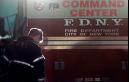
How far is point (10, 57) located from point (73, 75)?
3.81ft

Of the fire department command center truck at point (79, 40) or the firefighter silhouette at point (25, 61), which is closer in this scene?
the firefighter silhouette at point (25, 61)

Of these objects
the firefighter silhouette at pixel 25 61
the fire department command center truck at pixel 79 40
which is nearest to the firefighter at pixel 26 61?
the firefighter silhouette at pixel 25 61

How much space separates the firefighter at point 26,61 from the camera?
782cm

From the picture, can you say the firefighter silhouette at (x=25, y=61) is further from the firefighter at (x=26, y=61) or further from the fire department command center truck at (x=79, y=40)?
the fire department command center truck at (x=79, y=40)

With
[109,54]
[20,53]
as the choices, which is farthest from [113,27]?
[20,53]

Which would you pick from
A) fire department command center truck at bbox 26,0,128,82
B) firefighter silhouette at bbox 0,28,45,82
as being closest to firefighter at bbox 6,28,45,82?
firefighter silhouette at bbox 0,28,45,82

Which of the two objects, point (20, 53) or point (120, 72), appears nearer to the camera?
point (20, 53)

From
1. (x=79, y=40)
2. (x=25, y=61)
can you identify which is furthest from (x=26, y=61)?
(x=79, y=40)

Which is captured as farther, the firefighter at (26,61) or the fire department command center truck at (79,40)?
the fire department command center truck at (79,40)

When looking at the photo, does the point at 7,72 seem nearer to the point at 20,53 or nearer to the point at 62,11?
the point at 20,53

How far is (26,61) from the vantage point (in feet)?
25.8

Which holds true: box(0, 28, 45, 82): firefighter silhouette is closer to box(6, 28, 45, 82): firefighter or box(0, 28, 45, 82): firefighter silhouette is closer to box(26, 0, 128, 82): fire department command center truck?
box(6, 28, 45, 82): firefighter

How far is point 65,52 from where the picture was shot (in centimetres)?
871

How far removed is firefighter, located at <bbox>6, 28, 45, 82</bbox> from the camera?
308 inches
